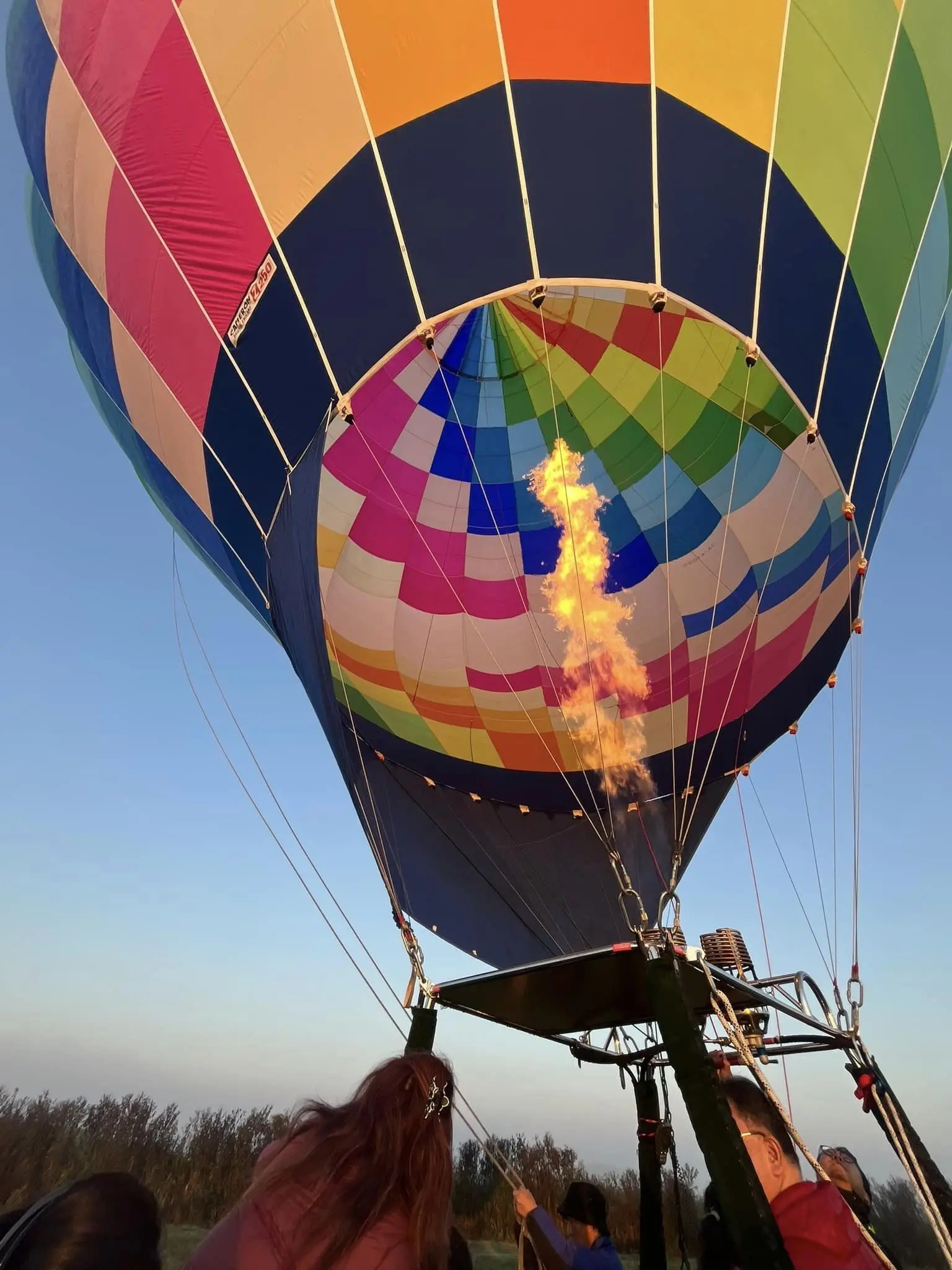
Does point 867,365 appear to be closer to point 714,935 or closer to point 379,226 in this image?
point 379,226

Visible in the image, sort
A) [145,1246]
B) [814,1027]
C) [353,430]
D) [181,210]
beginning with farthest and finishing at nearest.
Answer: [353,430]
[181,210]
[814,1027]
[145,1246]

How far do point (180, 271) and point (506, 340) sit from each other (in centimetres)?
247

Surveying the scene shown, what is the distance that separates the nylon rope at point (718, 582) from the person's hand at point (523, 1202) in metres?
2.80

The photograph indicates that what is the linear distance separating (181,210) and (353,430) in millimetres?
1739

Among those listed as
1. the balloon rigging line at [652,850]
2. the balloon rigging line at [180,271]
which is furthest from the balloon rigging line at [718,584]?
the balloon rigging line at [180,271]

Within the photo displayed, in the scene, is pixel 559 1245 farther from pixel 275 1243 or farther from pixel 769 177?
pixel 769 177

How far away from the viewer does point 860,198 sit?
3.81 metres

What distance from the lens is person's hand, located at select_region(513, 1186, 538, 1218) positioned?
2.34 m

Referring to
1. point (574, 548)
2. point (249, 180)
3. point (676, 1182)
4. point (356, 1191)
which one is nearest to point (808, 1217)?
point (356, 1191)

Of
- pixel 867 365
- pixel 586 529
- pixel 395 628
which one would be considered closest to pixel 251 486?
pixel 395 628

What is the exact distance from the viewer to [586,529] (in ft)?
18.9

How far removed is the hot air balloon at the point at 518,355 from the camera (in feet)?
11.4

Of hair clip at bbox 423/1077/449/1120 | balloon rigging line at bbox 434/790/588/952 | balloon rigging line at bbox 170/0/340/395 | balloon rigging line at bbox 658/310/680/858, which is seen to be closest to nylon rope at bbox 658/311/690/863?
balloon rigging line at bbox 658/310/680/858

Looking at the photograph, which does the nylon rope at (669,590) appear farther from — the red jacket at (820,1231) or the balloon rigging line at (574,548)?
the red jacket at (820,1231)
